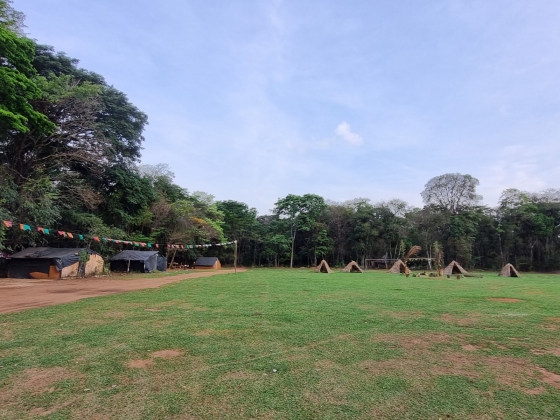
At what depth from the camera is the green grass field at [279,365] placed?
290 centimetres

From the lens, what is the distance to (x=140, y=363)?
4.00m

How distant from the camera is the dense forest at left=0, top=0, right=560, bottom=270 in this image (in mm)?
18297

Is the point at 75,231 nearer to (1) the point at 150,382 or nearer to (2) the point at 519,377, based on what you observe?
(1) the point at 150,382

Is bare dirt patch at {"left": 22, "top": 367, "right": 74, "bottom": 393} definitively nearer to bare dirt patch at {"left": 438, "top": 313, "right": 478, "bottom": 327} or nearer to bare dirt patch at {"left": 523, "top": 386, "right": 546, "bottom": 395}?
bare dirt patch at {"left": 523, "top": 386, "right": 546, "bottom": 395}

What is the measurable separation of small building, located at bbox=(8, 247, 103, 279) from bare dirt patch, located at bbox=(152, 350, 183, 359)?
63.4 feet

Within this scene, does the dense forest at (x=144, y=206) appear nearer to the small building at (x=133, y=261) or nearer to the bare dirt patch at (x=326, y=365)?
the small building at (x=133, y=261)

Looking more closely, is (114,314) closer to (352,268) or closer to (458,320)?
(458,320)

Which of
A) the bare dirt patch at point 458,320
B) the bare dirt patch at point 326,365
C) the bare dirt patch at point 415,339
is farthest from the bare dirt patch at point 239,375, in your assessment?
the bare dirt patch at point 458,320

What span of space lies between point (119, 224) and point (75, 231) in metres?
4.33

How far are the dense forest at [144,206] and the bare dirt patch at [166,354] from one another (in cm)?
1520

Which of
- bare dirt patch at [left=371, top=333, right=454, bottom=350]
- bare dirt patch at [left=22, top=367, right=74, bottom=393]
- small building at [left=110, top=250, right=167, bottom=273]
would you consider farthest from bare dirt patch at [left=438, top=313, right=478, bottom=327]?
small building at [left=110, top=250, right=167, bottom=273]

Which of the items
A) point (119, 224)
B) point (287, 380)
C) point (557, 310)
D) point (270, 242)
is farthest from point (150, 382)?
point (270, 242)

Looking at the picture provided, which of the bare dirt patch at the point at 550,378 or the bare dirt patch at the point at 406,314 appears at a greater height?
the bare dirt patch at the point at 550,378

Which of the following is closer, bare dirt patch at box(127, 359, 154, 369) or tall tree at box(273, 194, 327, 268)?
bare dirt patch at box(127, 359, 154, 369)
